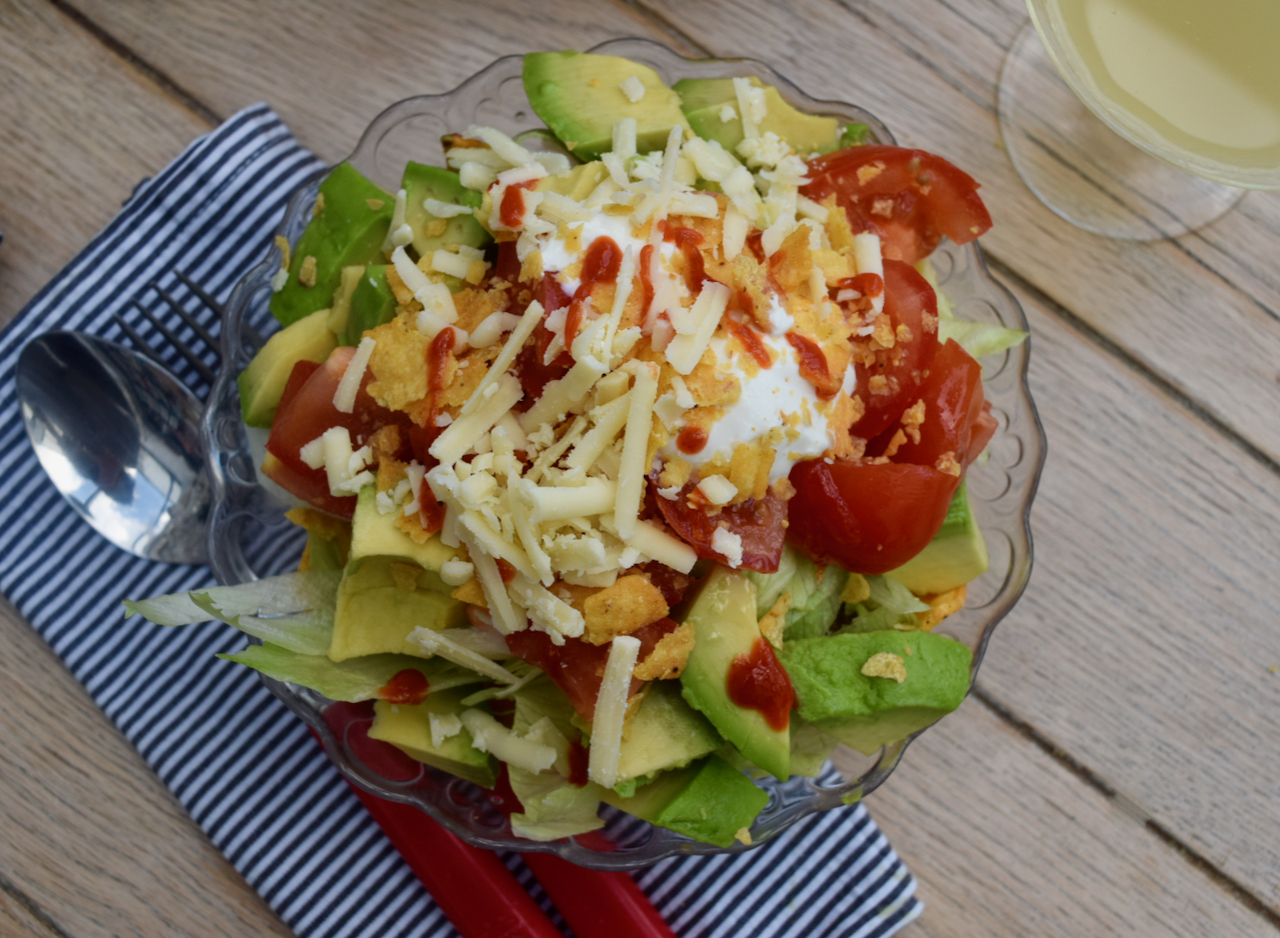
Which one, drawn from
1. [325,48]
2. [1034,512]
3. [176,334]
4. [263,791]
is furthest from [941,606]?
[325,48]

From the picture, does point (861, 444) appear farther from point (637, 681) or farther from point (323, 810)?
point (323, 810)

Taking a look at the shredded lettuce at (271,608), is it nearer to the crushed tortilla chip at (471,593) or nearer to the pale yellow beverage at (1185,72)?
the crushed tortilla chip at (471,593)

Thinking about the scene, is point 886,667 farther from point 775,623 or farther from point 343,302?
point 343,302

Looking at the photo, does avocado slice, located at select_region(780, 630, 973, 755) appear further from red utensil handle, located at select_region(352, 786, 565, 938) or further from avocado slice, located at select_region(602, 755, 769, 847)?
red utensil handle, located at select_region(352, 786, 565, 938)

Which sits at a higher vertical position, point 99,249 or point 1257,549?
point 99,249

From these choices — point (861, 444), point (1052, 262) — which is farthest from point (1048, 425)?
point (861, 444)

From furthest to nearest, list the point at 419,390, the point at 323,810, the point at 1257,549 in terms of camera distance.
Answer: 1. the point at 1257,549
2. the point at 323,810
3. the point at 419,390

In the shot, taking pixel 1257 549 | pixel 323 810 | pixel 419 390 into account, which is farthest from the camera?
pixel 1257 549
